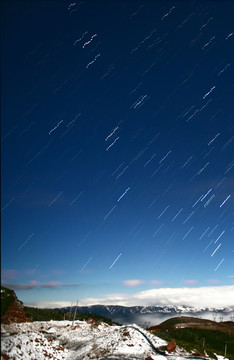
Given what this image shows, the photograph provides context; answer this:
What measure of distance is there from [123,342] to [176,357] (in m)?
8.15

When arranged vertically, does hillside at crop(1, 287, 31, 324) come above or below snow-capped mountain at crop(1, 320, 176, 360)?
above

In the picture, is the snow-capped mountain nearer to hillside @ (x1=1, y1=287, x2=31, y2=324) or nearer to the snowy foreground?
the snowy foreground

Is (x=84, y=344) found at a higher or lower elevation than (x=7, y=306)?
lower

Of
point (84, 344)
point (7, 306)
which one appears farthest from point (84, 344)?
A: point (7, 306)

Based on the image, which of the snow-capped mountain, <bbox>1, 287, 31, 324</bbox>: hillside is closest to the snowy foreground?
the snow-capped mountain

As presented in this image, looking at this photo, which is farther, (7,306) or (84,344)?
(84,344)

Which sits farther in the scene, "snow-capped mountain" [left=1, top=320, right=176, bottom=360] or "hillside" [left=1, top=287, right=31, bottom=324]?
"snow-capped mountain" [left=1, top=320, right=176, bottom=360]

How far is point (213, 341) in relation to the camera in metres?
135

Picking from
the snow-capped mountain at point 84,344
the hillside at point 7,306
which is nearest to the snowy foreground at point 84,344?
the snow-capped mountain at point 84,344

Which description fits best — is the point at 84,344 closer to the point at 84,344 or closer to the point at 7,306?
the point at 84,344

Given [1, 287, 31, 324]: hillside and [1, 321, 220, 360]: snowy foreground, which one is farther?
[1, 321, 220, 360]: snowy foreground

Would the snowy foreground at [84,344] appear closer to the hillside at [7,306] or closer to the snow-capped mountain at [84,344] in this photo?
the snow-capped mountain at [84,344]

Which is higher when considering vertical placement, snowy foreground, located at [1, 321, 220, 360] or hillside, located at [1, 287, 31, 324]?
hillside, located at [1, 287, 31, 324]

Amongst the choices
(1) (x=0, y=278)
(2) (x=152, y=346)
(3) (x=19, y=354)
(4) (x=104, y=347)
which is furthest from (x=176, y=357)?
(1) (x=0, y=278)
